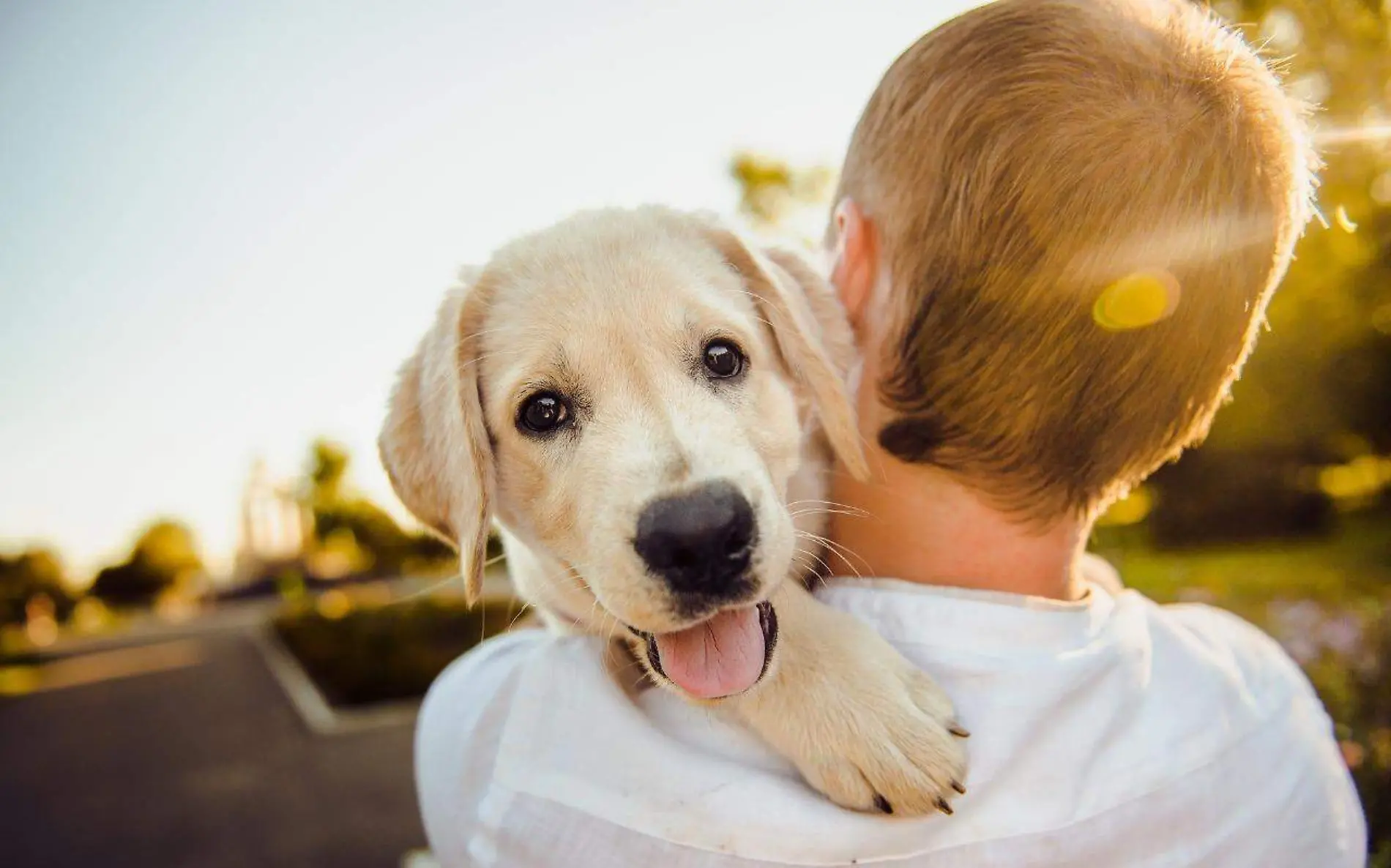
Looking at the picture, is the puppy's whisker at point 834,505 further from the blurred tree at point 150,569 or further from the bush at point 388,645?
the blurred tree at point 150,569

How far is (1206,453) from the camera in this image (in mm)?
20609

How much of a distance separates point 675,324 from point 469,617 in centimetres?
1686

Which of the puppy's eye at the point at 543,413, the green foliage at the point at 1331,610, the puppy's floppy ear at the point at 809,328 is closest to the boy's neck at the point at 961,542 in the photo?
the puppy's floppy ear at the point at 809,328

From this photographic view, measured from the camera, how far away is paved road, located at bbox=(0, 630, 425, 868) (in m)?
10.9

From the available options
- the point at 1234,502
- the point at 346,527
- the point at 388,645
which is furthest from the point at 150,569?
the point at 1234,502

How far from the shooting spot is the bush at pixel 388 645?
54.5ft

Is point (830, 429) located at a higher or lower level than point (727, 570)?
higher

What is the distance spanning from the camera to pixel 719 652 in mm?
2195

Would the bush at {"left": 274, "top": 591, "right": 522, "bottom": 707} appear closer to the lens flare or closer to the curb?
the curb

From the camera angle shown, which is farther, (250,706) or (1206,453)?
(1206,453)

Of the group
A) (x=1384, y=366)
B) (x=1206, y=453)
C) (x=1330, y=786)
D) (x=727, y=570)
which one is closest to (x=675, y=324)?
(x=727, y=570)

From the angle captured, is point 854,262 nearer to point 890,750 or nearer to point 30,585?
point 890,750

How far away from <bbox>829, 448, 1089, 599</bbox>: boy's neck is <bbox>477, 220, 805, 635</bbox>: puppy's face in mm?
313

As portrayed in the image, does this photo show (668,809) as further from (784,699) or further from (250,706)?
(250,706)
